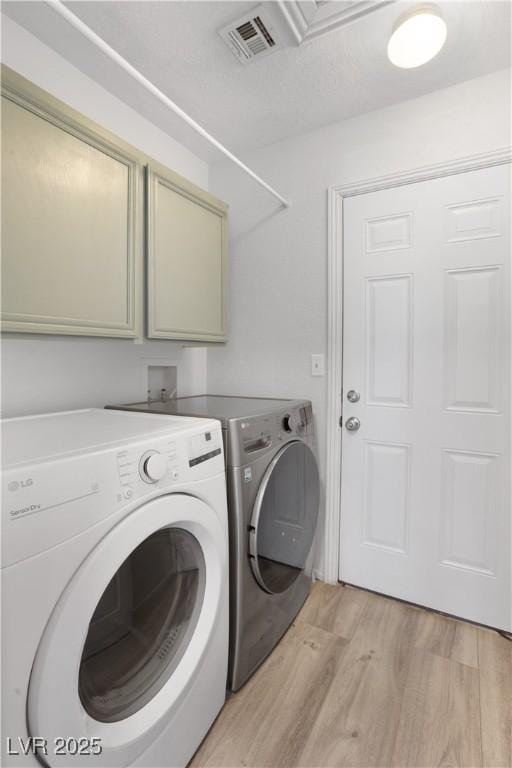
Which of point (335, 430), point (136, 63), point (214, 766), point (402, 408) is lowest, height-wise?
point (214, 766)

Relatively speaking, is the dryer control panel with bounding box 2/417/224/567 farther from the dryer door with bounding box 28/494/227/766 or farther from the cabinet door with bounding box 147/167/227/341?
the cabinet door with bounding box 147/167/227/341

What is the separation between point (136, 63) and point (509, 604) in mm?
2808

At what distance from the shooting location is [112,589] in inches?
36.6

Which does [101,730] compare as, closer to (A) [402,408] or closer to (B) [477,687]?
(B) [477,687]

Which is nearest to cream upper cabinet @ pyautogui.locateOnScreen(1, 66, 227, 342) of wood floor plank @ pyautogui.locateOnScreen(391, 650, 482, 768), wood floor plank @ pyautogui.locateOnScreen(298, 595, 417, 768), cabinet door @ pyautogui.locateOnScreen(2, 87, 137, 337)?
cabinet door @ pyautogui.locateOnScreen(2, 87, 137, 337)

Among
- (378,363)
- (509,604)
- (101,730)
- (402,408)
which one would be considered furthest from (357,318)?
(101,730)

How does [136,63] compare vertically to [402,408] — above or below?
above

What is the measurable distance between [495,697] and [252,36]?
8.48ft

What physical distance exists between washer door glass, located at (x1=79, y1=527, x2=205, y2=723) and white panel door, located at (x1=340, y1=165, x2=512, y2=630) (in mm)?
1127

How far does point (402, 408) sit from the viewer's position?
6.10ft

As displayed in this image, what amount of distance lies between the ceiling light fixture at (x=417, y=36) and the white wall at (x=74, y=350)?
123cm

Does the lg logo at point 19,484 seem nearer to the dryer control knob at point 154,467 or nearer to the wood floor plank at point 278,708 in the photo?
the dryer control knob at point 154,467

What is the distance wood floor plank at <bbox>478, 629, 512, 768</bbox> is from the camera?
45.7 inches

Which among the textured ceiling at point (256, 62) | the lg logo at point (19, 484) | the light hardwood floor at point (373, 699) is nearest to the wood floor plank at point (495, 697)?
the light hardwood floor at point (373, 699)
